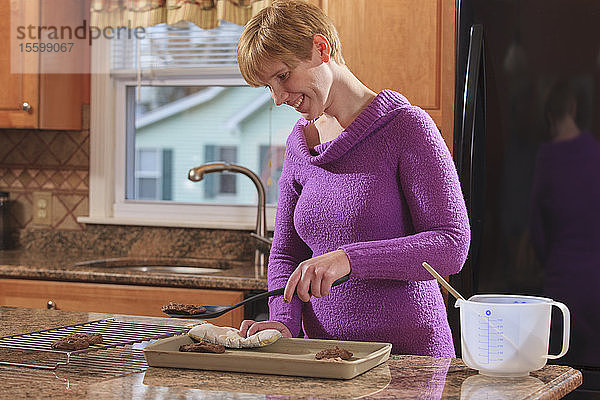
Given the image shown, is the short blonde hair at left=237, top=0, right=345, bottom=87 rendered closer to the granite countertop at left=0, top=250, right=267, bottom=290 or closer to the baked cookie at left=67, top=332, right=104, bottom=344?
the baked cookie at left=67, top=332, right=104, bottom=344

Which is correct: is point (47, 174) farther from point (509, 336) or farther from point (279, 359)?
point (509, 336)

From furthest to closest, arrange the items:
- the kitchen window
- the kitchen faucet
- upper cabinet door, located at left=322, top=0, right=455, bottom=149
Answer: the kitchen window, the kitchen faucet, upper cabinet door, located at left=322, top=0, right=455, bottom=149

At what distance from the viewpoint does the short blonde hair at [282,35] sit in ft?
5.42

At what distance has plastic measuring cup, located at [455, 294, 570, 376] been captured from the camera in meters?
1.29

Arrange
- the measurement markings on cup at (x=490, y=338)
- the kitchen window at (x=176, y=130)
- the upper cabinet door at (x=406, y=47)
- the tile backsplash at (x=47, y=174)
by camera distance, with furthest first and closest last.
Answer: the tile backsplash at (x=47, y=174) → the kitchen window at (x=176, y=130) → the upper cabinet door at (x=406, y=47) → the measurement markings on cup at (x=490, y=338)

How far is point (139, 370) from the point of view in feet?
4.42

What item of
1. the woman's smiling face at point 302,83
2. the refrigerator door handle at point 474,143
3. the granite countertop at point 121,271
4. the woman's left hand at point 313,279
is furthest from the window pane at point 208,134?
the woman's left hand at point 313,279

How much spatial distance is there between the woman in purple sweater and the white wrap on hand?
0.58 ft

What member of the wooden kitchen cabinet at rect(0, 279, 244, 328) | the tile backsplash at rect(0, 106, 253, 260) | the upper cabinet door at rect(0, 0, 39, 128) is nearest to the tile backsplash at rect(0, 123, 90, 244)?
the tile backsplash at rect(0, 106, 253, 260)

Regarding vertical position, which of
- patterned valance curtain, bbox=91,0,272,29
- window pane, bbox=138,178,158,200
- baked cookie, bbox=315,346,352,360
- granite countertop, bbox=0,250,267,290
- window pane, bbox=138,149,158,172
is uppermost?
patterned valance curtain, bbox=91,0,272,29

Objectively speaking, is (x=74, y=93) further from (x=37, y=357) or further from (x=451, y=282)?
(x=37, y=357)

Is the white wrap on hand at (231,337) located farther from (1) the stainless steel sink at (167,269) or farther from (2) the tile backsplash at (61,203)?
(2) the tile backsplash at (61,203)

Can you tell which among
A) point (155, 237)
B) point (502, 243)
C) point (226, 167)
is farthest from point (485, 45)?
point (155, 237)

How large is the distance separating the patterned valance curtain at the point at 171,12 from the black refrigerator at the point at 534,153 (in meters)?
1.10
